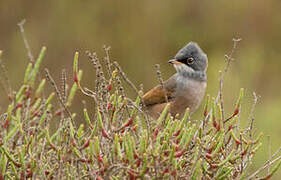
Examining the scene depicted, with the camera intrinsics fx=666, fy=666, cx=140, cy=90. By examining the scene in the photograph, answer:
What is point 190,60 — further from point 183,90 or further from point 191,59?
point 183,90

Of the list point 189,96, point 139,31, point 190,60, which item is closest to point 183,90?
point 189,96

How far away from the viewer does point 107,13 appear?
10.3 m

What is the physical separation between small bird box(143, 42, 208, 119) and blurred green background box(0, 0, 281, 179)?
4314 mm

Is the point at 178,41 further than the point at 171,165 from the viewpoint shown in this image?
Yes

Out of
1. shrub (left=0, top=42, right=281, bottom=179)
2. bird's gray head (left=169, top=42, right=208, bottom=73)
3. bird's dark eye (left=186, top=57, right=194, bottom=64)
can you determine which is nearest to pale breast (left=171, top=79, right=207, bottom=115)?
bird's gray head (left=169, top=42, right=208, bottom=73)

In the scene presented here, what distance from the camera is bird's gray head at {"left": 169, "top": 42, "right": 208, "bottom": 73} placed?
4953mm

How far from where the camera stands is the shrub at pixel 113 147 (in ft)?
8.48

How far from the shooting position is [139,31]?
10.2 m

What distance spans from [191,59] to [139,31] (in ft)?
17.1

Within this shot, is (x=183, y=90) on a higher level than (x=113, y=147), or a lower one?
lower

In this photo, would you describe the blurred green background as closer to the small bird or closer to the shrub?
the small bird

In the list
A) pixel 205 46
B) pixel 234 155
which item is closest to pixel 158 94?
pixel 234 155

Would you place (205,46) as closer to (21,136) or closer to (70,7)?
(70,7)

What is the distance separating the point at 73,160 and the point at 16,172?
0.80 ft
